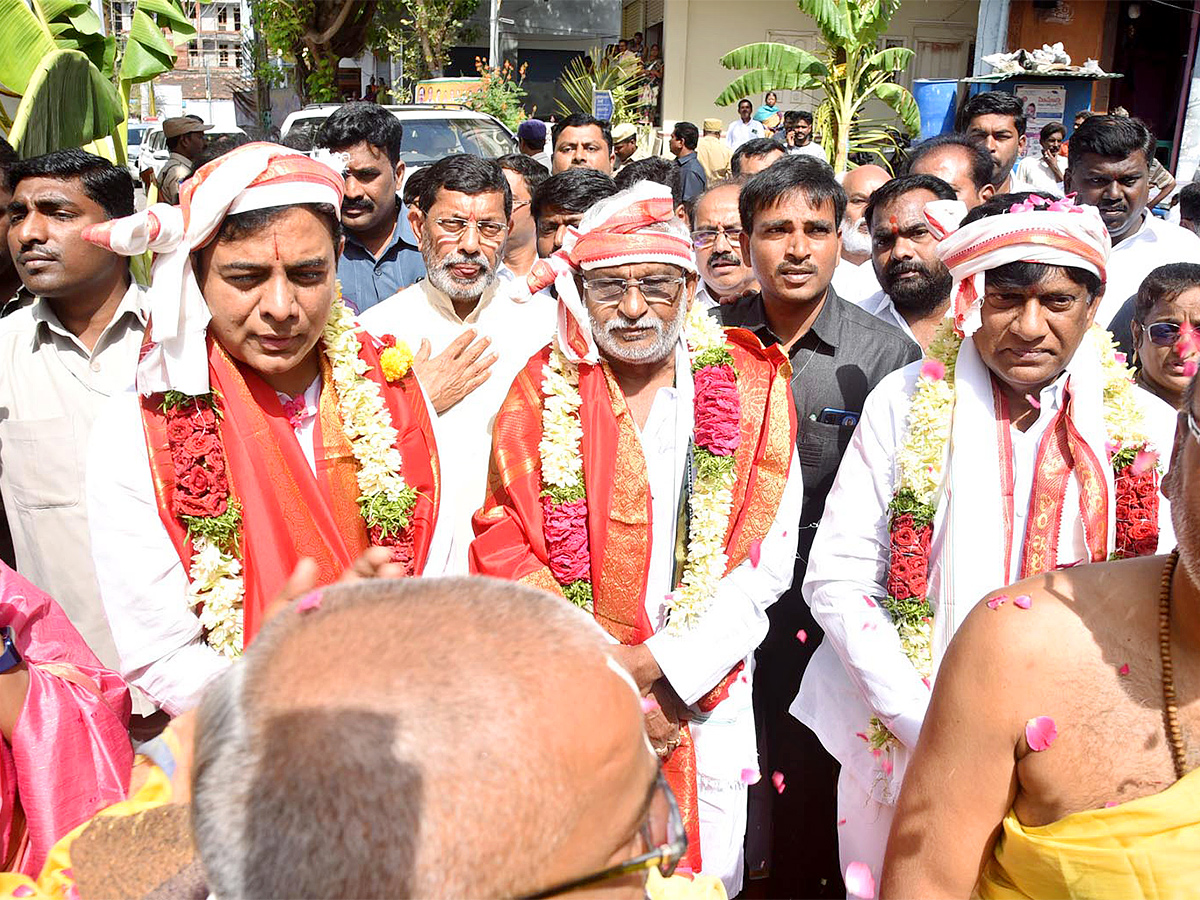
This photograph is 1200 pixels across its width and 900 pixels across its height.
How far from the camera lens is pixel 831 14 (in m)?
12.4

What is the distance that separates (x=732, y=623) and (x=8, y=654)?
1869 mm

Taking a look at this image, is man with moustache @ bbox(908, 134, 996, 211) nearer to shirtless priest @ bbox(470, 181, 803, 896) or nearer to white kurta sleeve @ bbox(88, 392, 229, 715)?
shirtless priest @ bbox(470, 181, 803, 896)

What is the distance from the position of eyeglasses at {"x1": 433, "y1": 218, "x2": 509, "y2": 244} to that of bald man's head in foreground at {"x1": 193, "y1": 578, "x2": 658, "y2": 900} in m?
3.63

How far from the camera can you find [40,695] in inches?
79.8

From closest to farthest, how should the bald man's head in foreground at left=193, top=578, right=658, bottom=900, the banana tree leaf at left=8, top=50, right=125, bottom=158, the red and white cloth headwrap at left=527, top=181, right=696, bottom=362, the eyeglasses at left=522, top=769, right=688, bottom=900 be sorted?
the bald man's head in foreground at left=193, top=578, right=658, bottom=900
the eyeglasses at left=522, top=769, right=688, bottom=900
the red and white cloth headwrap at left=527, top=181, right=696, bottom=362
the banana tree leaf at left=8, top=50, right=125, bottom=158

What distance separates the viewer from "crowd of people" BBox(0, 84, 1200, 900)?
1035 mm

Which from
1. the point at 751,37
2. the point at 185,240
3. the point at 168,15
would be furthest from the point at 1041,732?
the point at 751,37

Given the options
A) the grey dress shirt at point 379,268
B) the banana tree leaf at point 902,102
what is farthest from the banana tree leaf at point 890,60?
the grey dress shirt at point 379,268

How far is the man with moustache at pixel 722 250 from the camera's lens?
4863 mm

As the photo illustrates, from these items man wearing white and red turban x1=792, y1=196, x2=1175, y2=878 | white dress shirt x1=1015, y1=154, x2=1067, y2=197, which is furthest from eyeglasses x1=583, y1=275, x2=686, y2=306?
white dress shirt x1=1015, y1=154, x2=1067, y2=197

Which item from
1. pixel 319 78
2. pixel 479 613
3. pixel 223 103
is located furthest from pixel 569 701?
pixel 223 103

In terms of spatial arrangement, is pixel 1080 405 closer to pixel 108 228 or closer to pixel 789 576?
pixel 789 576

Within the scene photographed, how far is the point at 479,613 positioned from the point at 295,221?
1876mm

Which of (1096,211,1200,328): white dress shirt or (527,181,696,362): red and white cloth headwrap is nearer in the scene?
(527,181,696,362): red and white cloth headwrap
